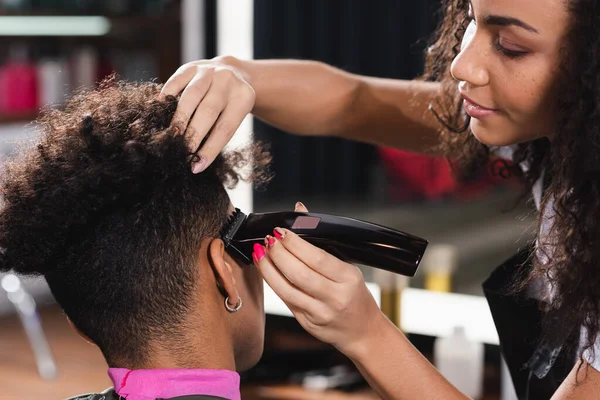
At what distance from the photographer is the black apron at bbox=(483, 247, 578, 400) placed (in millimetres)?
1562

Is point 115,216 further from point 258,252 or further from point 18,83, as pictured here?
point 18,83

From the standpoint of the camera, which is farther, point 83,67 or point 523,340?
point 83,67

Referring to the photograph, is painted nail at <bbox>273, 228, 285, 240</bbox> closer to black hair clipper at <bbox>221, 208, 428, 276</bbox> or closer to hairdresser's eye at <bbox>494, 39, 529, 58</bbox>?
black hair clipper at <bbox>221, 208, 428, 276</bbox>

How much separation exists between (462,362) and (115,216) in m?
1.31

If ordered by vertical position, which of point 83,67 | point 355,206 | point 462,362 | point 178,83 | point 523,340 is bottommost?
point 462,362

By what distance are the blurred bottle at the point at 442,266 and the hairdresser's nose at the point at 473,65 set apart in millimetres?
1317

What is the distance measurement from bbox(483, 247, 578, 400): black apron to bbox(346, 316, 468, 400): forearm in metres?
0.33

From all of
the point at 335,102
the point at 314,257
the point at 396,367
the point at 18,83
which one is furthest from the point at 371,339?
the point at 18,83

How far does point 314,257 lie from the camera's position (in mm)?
1205

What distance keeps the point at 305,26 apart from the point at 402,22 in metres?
0.36

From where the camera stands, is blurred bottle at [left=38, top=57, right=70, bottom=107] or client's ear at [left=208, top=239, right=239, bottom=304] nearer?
client's ear at [left=208, top=239, right=239, bottom=304]

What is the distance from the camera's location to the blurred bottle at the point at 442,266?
8.57 ft

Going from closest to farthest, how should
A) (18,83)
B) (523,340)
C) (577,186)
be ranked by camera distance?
(577,186)
(523,340)
(18,83)

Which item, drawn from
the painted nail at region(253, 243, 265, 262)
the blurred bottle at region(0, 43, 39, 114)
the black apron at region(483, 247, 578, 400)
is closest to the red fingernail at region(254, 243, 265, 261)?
the painted nail at region(253, 243, 265, 262)
